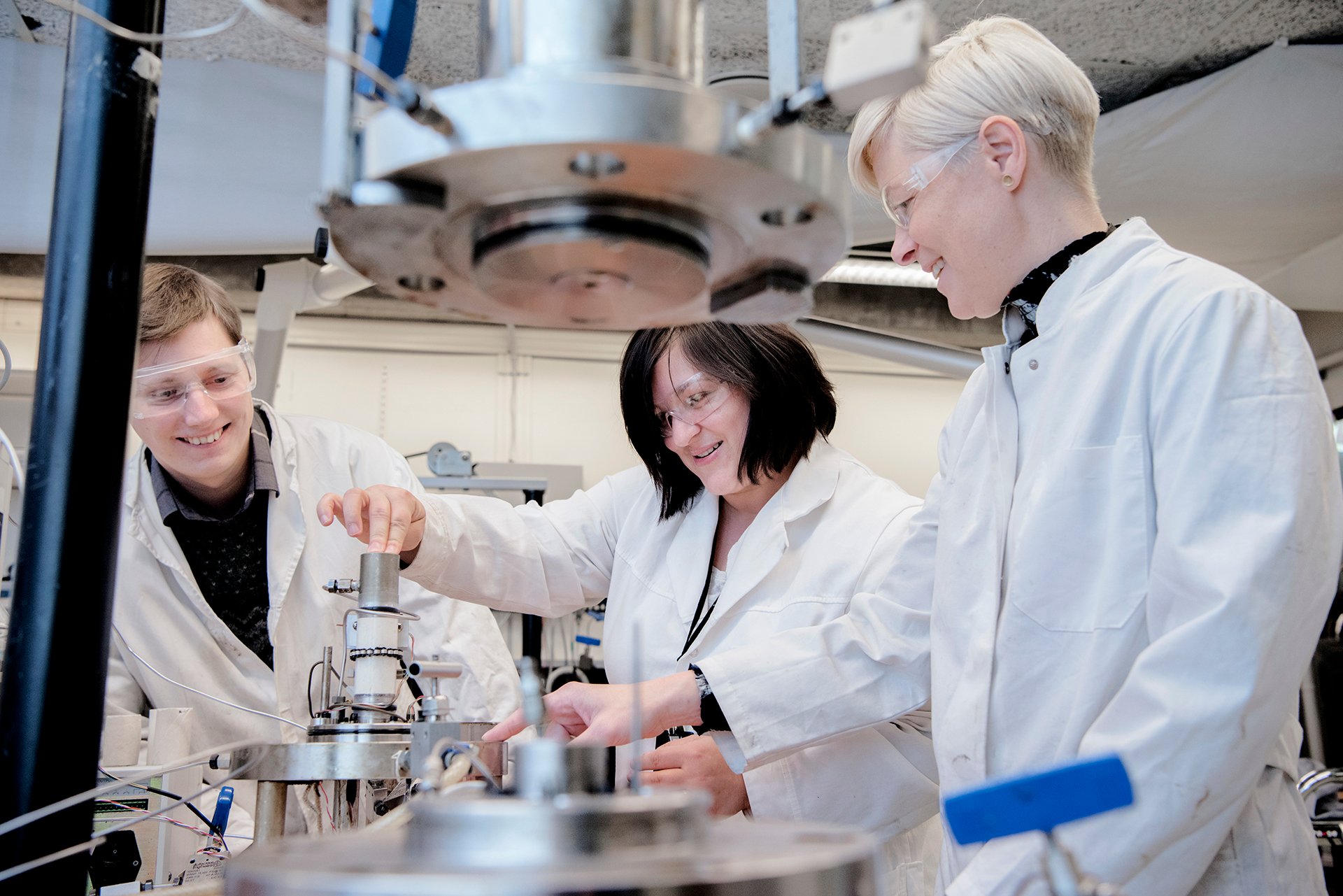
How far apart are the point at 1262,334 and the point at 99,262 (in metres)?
0.96

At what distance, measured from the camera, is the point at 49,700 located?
0.75 metres

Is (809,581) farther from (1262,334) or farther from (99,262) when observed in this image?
(99,262)

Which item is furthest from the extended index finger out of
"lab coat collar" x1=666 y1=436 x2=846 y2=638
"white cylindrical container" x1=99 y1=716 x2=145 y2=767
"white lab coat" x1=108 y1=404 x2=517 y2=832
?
"white lab coat" x1=108 y1=404 x2=517 y2=832

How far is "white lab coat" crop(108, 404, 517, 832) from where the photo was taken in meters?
2.03

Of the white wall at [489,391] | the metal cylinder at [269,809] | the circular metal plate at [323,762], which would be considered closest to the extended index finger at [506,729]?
the circular metal plate at [323,762]

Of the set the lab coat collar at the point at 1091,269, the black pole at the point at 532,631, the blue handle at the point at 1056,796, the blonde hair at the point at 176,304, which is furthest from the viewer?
the black pole at the point at 532,631

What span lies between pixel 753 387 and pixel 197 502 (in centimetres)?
117

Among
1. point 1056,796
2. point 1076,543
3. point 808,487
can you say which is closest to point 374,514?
point 808,487

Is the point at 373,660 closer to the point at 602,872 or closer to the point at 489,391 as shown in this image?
the point at 602,872

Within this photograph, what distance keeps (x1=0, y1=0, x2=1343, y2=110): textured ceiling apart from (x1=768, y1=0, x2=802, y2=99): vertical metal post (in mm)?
2430

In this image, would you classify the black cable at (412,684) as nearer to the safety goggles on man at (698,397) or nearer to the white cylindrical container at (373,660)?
the white cylindrical container at (373,660)

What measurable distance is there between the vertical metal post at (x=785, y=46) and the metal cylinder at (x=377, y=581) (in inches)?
30.5

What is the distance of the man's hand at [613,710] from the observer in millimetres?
1110

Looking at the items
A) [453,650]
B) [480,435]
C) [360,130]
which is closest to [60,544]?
[360,130]
